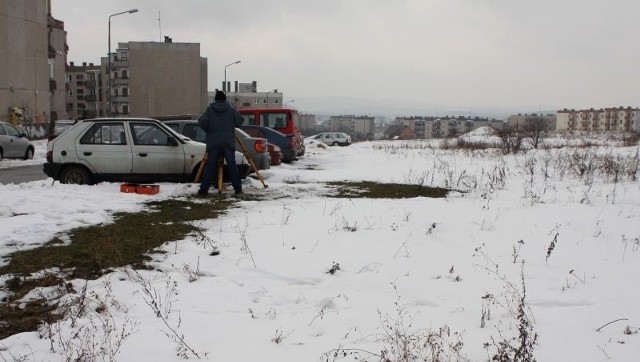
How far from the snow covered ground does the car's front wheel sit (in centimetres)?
102

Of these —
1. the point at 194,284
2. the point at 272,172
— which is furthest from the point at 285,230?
the point at 272,172

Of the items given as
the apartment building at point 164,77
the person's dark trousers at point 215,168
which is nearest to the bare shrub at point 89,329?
the person's dark trousers at point 215,168

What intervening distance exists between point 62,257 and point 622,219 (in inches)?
310

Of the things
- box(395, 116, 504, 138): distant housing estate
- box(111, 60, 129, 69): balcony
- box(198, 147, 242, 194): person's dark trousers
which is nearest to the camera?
box(198, 147, 242, 194): person's dark trousers

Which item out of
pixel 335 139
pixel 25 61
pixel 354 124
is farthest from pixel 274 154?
pixel 354 124

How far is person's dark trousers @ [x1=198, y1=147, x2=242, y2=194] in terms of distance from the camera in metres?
9.66

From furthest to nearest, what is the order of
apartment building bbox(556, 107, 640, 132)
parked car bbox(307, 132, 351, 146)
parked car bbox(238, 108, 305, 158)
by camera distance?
apartment building bbox(556, 107, 640, 132), parked car bbox(307, 132, 351, 146), parked car bbox(238, 108, 305, 158)

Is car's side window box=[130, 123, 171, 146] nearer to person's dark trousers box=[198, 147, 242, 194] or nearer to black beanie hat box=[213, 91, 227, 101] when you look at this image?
person's dark trousers box=[198, 147, 242, 194]

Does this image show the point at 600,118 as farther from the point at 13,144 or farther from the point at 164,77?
the point at 13,144

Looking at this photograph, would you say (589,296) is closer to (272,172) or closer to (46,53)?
(272,172)

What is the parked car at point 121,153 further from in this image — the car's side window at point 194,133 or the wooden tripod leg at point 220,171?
the car's side window at point 194,133

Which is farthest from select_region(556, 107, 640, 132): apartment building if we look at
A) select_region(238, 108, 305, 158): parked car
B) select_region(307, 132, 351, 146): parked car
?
select_region(238, 108, 305, 158): parked car

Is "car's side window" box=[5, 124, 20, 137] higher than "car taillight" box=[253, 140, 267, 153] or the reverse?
higher

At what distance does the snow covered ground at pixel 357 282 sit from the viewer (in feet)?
11.2
